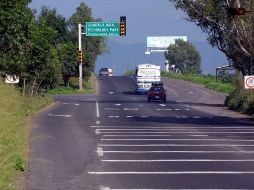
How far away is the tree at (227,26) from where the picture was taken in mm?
48344

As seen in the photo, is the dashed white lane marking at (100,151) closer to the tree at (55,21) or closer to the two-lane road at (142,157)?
the two-lane road at (142,157)

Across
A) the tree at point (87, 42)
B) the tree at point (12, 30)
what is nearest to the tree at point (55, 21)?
the tree at point (87, 42)

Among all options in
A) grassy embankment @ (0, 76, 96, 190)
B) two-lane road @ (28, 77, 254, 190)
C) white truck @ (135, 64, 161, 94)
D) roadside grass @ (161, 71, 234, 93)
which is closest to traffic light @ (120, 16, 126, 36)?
white truck @ (135, 64, 161, 94)

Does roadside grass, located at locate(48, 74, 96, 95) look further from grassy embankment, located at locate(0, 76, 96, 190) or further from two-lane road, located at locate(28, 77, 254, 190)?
grassy embankment, located at locate(0, 76, 96, 190)

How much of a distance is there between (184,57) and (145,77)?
181 feet

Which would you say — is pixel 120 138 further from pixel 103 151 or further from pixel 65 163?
pixel 65 163

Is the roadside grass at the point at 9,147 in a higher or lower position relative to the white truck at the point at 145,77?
higher

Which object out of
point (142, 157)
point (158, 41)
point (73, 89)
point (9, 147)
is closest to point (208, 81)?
point (73, 89)

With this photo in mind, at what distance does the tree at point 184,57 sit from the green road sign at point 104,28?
58.1m

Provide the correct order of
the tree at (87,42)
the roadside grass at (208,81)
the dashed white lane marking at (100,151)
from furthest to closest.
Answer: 1. the tree at (87,42)
2. the roadside grass at (208,81)
3. the dashed white lane marking at (100,151)

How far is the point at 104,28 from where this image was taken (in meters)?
84.8

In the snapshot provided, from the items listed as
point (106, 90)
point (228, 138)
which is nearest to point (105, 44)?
point (106, 90)

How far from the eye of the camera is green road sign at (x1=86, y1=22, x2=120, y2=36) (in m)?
83.8

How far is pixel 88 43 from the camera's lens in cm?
10888
